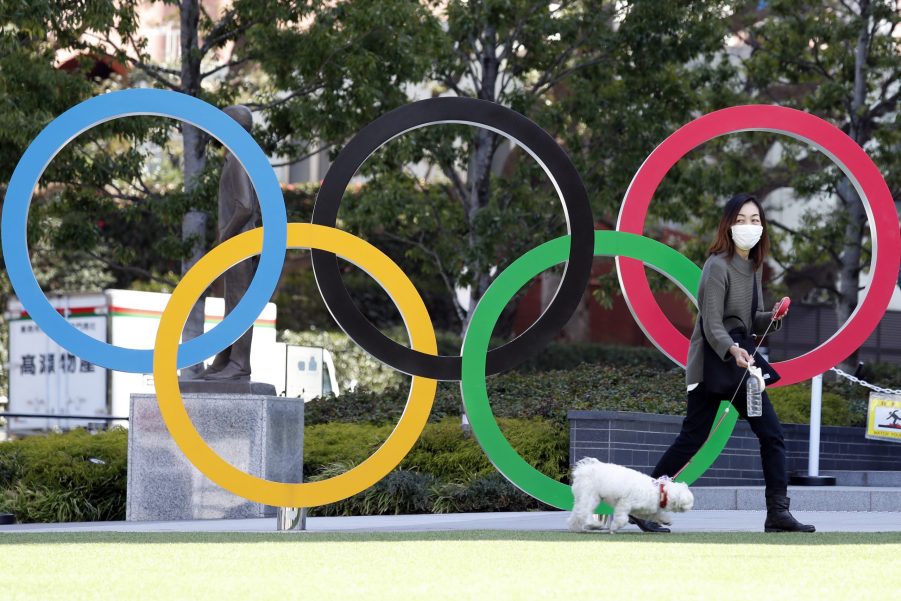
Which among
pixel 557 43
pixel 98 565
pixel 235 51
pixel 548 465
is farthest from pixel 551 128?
pixel 98 565

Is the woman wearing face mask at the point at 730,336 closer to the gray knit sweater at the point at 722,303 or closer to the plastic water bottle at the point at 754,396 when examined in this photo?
the gray knit sweater at the point at 722,303

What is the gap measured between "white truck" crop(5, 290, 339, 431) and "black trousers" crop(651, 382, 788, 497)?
11421mm

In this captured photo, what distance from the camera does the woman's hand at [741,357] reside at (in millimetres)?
8250

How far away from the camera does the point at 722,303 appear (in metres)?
8.53

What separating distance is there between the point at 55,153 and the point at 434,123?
267 cm

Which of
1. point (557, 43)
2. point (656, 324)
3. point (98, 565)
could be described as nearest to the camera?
point (98, 565)

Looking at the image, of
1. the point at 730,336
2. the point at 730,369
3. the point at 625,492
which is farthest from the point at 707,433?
the point at 625,492

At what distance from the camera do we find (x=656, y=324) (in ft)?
32.2

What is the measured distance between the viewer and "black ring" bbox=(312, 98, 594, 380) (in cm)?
946

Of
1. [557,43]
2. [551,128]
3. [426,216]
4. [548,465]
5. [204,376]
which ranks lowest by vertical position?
[548,465]

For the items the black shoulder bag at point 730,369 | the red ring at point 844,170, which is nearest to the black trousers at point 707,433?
the black shoulder bag at point 730,369

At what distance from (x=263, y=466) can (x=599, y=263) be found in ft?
61.3

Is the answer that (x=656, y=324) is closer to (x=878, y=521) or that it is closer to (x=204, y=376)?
(x=878, y=521)

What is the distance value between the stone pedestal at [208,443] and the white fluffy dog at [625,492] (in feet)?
12.1
